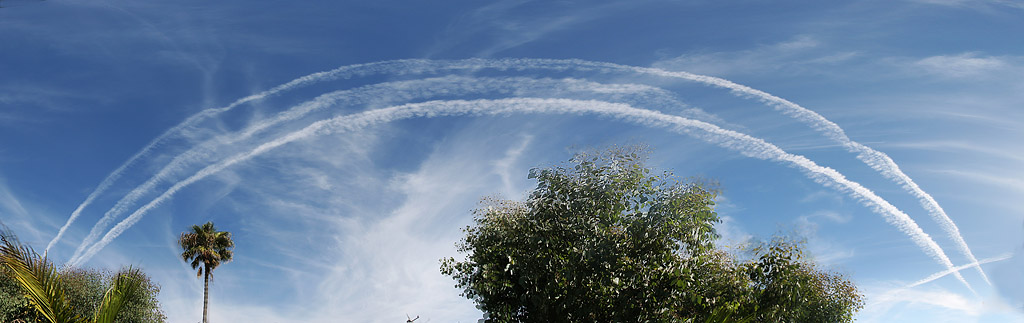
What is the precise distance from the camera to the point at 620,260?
63.9 ft

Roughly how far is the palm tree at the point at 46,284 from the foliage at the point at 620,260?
39.3 ft

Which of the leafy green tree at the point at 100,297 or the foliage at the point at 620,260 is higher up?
the leafy green tree at the point at 100,297

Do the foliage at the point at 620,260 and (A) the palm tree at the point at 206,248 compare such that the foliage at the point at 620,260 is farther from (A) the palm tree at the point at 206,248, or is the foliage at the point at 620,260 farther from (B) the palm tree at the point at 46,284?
(A) the palm tree at the point at 206,248

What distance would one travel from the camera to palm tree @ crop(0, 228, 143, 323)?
30.1ft

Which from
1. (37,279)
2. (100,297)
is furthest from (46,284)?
(100,297)

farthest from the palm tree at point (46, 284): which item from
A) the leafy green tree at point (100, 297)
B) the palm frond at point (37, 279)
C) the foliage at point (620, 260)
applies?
the leafy green tree at point (100, 297)

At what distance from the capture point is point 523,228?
2170 centimetres

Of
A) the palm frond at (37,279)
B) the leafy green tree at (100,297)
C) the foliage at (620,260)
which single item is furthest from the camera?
the leafy green tree at (100,297)

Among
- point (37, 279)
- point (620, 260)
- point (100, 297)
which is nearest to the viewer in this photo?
point (37, 279)

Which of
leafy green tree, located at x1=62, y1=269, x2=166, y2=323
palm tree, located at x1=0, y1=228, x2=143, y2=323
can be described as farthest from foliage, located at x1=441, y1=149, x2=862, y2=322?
leafy green tree, located at x1=62, y1=269, x2=166, y2=323

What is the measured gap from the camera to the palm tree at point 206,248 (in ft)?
159

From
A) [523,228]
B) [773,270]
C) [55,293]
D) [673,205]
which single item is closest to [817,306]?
[773,270]

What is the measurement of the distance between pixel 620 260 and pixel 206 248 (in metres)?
39.5

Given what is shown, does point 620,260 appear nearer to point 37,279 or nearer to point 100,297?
point 37,279
